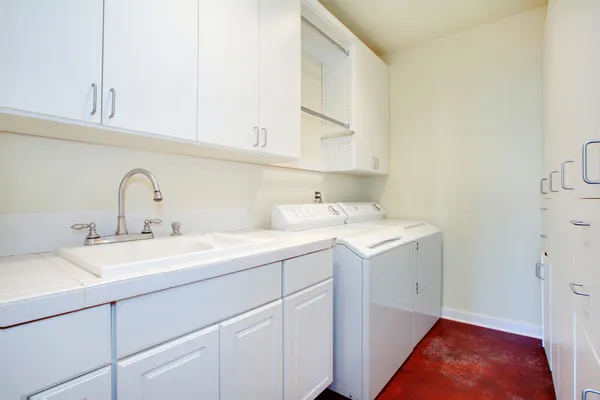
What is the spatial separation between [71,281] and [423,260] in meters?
2.22

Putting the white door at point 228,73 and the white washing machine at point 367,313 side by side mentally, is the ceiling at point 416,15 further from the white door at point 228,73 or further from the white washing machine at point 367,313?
the white washing machine at point 367,313

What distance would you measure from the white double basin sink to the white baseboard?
7.67 ft

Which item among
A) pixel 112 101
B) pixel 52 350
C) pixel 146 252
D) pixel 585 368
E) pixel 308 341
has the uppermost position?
pixel 112 101

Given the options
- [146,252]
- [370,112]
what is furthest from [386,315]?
[370,112]

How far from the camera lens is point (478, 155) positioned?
2682 mm

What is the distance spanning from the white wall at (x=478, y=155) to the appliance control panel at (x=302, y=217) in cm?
111

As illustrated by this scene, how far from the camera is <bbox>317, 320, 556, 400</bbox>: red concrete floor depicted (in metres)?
1.73

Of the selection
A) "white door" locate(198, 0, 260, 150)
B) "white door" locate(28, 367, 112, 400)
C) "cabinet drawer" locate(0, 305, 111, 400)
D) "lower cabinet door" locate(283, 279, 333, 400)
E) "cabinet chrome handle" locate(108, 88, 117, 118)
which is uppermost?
"white door" locate(198, 0, 260, 150)

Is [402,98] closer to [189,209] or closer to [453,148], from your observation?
[453,148]

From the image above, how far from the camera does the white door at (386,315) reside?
1567 mm

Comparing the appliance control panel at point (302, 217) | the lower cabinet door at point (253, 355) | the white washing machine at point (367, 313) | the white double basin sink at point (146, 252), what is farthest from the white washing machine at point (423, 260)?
the white double basin sink at point (146, 252)

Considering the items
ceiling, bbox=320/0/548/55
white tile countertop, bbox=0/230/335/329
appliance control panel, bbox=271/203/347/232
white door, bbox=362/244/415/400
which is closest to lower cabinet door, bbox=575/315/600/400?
white door, bbox=362/244/415/400

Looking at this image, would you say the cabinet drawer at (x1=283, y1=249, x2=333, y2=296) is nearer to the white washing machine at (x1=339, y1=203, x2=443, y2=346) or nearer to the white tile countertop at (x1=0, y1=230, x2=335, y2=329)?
the white tile countertop at (x1=0, y1=230, x2=335, y2=329)

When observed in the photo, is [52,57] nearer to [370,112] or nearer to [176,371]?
[176,371]
